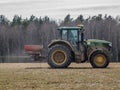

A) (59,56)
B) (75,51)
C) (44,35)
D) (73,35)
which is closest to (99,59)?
(75,51)

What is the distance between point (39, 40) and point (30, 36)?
671cm

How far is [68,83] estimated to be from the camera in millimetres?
15789

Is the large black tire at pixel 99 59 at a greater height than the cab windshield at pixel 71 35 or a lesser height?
lesser

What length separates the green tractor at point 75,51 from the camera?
2617cm

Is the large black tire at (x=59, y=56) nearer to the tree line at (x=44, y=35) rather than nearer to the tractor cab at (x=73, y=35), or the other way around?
the tractor cab at (x=73, y=35)

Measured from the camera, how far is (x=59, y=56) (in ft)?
87.1

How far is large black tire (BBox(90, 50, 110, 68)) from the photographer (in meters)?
26.2

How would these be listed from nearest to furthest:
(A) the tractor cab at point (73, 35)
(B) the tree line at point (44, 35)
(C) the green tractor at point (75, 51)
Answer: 1. (C) the green tractor at point (75, 51)
2. (A) the tractor cab at point (73, 35)
3. (B) the tree line at point (44, 35)

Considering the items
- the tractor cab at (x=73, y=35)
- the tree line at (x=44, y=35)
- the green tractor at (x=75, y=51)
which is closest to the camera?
the green tractor at (x=75, y=51)

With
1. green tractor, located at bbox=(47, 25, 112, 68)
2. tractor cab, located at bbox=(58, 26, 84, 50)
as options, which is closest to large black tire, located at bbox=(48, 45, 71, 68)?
green tractor, located at bbox=(47, 25, 112, 68)

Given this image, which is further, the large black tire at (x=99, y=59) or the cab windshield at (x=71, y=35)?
the cab windshield at (x=71, y=35)

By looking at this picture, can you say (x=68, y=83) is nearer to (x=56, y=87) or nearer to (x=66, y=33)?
(x=56, y=87)

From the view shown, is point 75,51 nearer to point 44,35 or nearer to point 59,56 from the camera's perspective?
point 59,56

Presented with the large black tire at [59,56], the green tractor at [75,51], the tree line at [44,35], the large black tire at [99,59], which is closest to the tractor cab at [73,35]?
the green tractor at [75,51]
